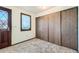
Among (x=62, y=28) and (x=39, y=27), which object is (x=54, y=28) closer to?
(x=62, y=28)

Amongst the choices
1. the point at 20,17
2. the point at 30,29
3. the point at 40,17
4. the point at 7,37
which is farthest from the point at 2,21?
the point at 40,17

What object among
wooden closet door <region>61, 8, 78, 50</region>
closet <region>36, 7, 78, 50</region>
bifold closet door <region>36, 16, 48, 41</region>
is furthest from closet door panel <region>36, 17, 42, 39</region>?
wooden closet door <region>61, 8, 78, 50</region>

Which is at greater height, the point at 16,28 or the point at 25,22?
the point at 25,22

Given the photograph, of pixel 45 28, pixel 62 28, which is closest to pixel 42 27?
pixel 45 28

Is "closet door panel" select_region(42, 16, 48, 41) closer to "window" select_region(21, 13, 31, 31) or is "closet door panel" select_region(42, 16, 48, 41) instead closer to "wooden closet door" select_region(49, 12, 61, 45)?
"wooden closet door" select_region(49, 12, 61, 45)

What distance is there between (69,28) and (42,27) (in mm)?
2520

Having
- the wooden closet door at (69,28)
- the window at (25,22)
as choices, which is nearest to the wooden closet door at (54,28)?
the wooden closet door at (69,28)

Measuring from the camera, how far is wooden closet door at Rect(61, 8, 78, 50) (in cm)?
317

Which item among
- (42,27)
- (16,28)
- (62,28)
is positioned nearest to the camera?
(62,28)

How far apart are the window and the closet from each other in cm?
105

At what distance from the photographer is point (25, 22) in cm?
524

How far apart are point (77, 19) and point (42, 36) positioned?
317cm

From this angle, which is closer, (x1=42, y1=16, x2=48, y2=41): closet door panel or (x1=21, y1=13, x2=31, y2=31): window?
(x1=21, y1=13, x2=31, y2=31): window

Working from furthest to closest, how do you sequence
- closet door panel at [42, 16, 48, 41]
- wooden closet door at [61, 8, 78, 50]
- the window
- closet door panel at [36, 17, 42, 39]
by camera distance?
closet door panel at [36, 17, 42, 39] < closet door panel at [42, 16, 48, 41] < the window < wooden closet door at [61, 8, 78, 50]
